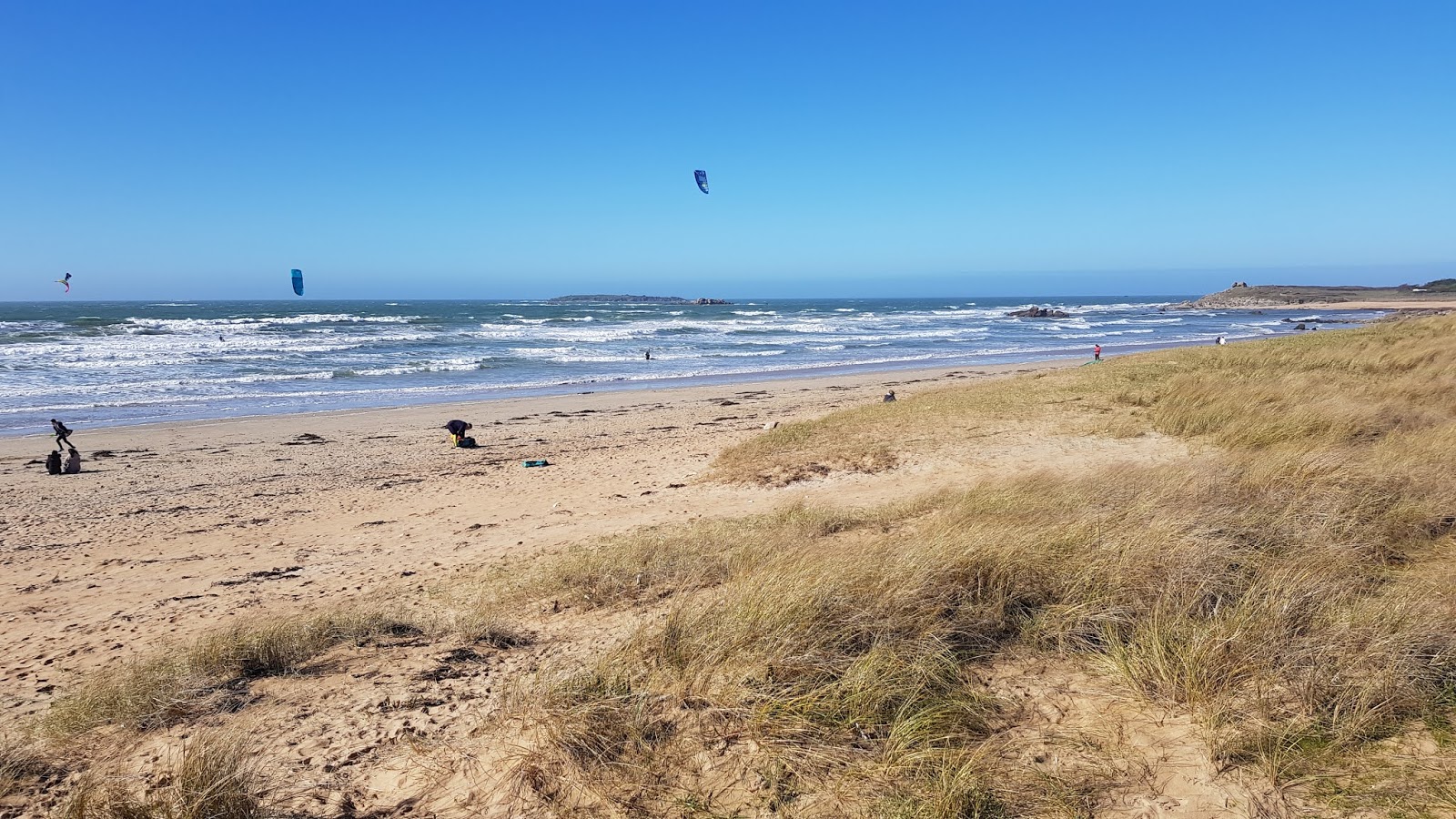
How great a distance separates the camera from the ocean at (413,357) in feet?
66.0

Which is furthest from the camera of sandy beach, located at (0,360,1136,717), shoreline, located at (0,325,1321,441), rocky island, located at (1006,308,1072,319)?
rocky island, located at (1006,308,1072,319)

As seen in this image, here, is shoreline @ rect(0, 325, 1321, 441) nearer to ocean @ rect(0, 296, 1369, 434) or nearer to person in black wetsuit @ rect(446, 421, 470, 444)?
ocean @ rect(0, 296, 1369, 434)

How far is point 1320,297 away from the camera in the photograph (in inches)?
3302

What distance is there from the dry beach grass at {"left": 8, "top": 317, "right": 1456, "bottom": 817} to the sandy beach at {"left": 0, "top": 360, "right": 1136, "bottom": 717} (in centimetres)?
121

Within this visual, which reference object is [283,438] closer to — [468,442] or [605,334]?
[468,442]

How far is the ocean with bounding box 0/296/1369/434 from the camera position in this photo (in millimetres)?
20109

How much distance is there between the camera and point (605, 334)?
4703 centimetres

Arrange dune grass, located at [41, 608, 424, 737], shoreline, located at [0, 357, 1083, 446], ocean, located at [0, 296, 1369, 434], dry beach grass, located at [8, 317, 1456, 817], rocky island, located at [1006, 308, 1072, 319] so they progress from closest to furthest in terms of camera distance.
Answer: dry beach grass, located at [8, 317, 1456, 817]
dune grass, located at [41, 608, 424, 737]
shoreline, located at [0, 357, 1083, 446]
ocean, located at [0, 296, 1369, 434]
rocky island, located at [1006, 308, 1072, 319]

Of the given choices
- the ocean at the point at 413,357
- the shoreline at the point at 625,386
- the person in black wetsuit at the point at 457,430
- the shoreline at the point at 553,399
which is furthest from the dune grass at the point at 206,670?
the ocean at the point at 413,357

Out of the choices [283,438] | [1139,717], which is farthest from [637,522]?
[283,438]

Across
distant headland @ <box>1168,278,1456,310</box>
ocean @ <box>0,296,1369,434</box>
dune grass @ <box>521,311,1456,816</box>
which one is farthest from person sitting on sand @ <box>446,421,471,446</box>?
distant headland @ <box>1168,278,1456,310</box>

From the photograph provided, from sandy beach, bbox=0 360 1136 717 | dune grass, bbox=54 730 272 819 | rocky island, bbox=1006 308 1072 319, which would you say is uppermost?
rocky island, bbox=1006 308 1072 319

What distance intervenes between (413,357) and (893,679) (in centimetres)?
3233

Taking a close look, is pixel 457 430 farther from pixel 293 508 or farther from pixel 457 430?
pixel 293 508
